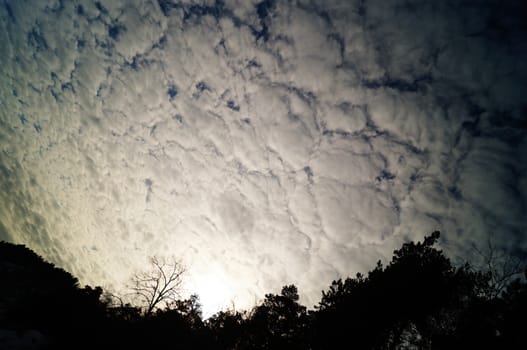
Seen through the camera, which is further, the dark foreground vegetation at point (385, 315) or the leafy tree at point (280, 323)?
the leafy tree at point (280, 323)

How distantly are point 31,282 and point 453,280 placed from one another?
129ft

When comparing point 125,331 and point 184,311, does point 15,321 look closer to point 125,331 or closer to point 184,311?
point 125,331

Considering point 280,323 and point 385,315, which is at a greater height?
point 385,315

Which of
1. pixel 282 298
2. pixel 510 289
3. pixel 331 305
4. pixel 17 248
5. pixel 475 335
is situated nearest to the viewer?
pixel 475 335

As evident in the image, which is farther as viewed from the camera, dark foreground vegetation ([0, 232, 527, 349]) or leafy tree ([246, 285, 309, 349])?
leafy tree ([246, 285, 309, 349])

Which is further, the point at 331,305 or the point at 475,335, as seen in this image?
the point at 331,305

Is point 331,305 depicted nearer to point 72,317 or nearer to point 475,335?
point 475,335

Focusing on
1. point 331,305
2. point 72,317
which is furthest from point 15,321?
point 331,305

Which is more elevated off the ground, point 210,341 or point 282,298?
point 282,298

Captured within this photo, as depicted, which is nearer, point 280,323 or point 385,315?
point 385,315

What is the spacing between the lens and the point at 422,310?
491 inches

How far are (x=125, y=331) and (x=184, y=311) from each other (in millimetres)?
7918

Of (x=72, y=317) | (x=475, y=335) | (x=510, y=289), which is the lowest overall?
(x=72, y=317)

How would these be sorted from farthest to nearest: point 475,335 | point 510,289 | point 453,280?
point 453,280, point 510,289, point 475,335
